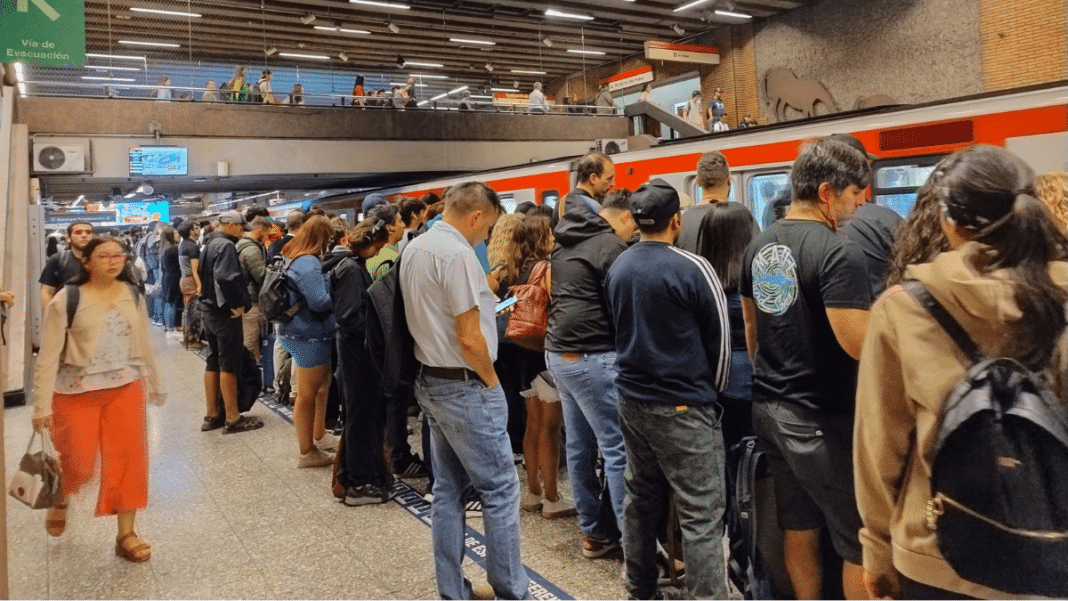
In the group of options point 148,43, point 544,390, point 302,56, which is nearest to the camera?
point 544,390

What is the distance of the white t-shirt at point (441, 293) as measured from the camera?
2.90 meters

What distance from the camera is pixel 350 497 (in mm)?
4469

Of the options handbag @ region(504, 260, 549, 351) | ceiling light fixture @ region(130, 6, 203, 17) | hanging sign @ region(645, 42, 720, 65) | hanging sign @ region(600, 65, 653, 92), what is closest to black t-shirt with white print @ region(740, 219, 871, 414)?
handbag @ region(504, 260, 549, 351)

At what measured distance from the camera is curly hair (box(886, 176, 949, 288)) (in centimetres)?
163

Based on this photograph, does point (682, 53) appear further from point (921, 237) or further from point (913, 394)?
point (913, 394)

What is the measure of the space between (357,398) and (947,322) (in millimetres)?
3688

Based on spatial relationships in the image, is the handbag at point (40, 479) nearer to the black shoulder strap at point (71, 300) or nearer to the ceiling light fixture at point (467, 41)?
the black shoulder strap at point (71, 300)

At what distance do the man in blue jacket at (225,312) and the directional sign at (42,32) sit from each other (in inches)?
73.5

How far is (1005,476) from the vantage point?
128cm

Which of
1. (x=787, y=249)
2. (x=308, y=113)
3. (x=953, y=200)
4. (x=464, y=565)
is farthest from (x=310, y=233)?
(x=308, y=113)

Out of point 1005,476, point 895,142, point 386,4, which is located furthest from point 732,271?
point 386,4

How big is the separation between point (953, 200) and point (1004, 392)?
0.38 meters

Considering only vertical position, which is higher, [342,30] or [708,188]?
[342,30]

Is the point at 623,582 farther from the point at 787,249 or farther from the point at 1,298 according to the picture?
the point at 1,298
